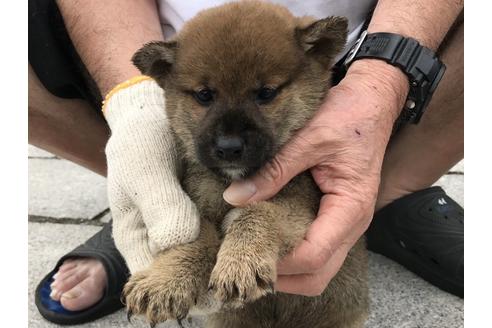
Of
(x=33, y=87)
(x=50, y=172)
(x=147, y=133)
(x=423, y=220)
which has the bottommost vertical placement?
(x=50, y=172)

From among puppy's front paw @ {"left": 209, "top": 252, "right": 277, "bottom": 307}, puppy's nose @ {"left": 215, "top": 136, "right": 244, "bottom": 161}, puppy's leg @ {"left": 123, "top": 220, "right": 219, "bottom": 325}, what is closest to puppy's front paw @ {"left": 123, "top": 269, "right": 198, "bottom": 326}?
puppy's leg @ {"left": 123, "top": 220, "right": 219, "bottom": 325}

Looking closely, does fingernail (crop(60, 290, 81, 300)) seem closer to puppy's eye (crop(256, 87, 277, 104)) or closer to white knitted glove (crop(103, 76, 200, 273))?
white knitted glove (crop(103, 76, 200, 273))

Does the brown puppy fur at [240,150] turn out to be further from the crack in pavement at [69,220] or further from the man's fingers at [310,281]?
the crack in pavement at [69,220]

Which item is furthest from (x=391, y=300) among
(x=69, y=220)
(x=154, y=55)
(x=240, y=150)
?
(x=69, y=220)

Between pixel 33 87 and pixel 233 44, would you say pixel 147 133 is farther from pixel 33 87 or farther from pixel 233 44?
pixel 33 87

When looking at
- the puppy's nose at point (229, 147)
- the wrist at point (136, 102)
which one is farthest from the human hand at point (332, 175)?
the wrist at point (136, 102)

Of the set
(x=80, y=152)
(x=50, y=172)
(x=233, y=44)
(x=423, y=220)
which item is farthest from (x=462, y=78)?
(x=50, y=172)

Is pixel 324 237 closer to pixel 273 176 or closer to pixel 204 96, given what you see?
pixel 273 176
